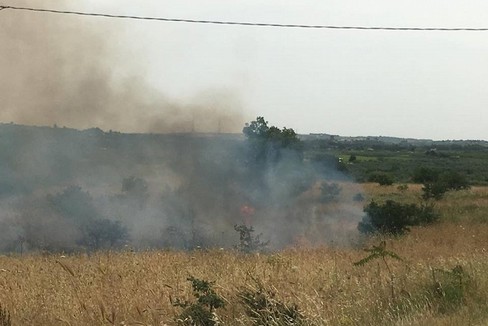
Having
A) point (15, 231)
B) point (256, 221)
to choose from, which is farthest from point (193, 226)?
point (15, 231)

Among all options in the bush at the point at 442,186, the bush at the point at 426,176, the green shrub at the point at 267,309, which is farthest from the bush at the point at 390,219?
the bush at the point at 426,176

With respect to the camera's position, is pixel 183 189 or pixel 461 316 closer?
pixel 461 316

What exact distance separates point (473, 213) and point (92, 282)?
18.8 meters

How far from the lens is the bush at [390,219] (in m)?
19.4

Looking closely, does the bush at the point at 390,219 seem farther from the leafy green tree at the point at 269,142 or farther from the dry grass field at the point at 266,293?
the dry grass field at the point at 266,293

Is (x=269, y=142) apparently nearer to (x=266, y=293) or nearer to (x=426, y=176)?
(x=426, y=176)

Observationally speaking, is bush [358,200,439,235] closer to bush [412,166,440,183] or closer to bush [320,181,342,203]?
bush [320,181,342,203]

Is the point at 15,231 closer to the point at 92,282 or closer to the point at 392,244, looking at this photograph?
the point at 392,244

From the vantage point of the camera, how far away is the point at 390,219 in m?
19.6

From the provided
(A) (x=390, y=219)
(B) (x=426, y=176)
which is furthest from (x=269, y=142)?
(B) (x=426, y=176)

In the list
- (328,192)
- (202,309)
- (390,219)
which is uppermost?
(202,309)

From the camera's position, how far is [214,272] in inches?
366

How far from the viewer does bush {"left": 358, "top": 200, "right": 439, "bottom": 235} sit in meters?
19.4

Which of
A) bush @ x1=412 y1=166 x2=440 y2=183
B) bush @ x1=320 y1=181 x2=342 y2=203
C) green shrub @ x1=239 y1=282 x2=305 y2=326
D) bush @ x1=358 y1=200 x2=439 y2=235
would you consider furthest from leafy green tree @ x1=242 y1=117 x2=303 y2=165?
green shrub @ x1=239 y1=282 x2=305 y2=326
